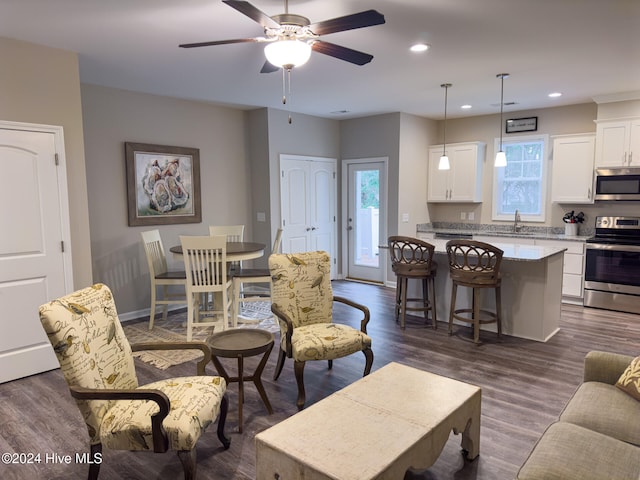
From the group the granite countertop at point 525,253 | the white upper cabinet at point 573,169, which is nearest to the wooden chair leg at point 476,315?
the granite countertop at point 525,253

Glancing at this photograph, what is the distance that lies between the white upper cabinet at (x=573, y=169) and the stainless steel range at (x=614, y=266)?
0.44 m

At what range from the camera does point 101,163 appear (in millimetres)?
4852

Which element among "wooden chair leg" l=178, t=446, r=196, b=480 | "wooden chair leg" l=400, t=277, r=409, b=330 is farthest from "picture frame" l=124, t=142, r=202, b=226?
"wooden chair leg" l=178, t=446, r=196, b=480

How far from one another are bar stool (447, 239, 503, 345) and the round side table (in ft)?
7.18

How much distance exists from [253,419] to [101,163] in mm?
3448

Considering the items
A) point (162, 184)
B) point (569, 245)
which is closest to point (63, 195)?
point (162, 184)

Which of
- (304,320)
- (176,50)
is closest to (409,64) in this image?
(176,50)

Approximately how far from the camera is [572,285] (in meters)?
5.67

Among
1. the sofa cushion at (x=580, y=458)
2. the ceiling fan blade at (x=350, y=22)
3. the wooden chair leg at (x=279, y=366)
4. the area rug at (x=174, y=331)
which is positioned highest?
the ceiling fan blade at (x=350, y=22)

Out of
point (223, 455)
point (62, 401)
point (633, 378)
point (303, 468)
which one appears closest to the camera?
point (303, 468)

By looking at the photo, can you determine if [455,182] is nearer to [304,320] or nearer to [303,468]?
[304,320]

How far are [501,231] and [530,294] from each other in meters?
2.55

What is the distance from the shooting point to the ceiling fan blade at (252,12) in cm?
207

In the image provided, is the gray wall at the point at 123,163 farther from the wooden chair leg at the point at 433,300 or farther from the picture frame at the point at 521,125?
the picture frame at the point at 521,125
